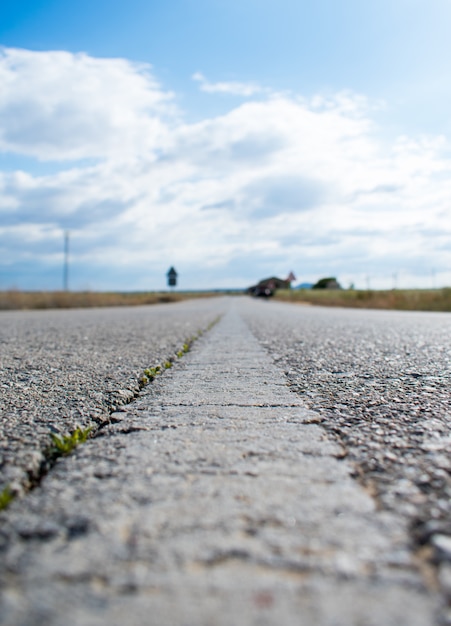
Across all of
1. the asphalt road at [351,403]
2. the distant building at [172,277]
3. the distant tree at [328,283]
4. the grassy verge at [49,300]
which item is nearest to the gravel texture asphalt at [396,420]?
the asphalt road at [351,403]

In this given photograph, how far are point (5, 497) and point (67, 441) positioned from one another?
490mm

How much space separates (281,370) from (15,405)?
1825 mm

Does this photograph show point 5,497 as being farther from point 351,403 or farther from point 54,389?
point 351,403

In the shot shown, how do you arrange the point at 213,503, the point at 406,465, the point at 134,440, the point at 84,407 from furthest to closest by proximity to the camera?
the point at 84,407, the point at 134,440, the point at 406,465, the point at 213,503

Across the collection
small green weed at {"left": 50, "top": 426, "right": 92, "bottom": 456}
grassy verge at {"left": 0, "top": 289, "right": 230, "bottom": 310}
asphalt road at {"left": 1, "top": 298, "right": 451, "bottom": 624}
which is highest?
grassy verge at {"left": 0, "top": 289, "right": 230, "bottom": 310}

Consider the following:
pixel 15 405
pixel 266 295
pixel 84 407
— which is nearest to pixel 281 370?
pixel 84 407

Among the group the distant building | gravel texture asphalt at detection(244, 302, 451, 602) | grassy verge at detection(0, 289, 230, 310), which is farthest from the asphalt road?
the distant building

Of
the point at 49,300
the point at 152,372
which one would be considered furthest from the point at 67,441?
the point at 49,300

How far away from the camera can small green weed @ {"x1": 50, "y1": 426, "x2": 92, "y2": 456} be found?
156cm

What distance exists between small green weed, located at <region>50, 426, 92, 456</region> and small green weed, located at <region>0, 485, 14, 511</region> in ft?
1.07

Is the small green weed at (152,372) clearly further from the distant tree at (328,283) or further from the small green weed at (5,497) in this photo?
the distant tree at (328,283)

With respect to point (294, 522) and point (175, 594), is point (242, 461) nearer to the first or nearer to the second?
point (294, 522)

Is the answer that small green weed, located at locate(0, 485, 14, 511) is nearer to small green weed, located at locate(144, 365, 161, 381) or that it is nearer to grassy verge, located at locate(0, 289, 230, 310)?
small green weed, located at locate(144, 365, 161, 381)

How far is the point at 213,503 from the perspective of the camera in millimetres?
1121
